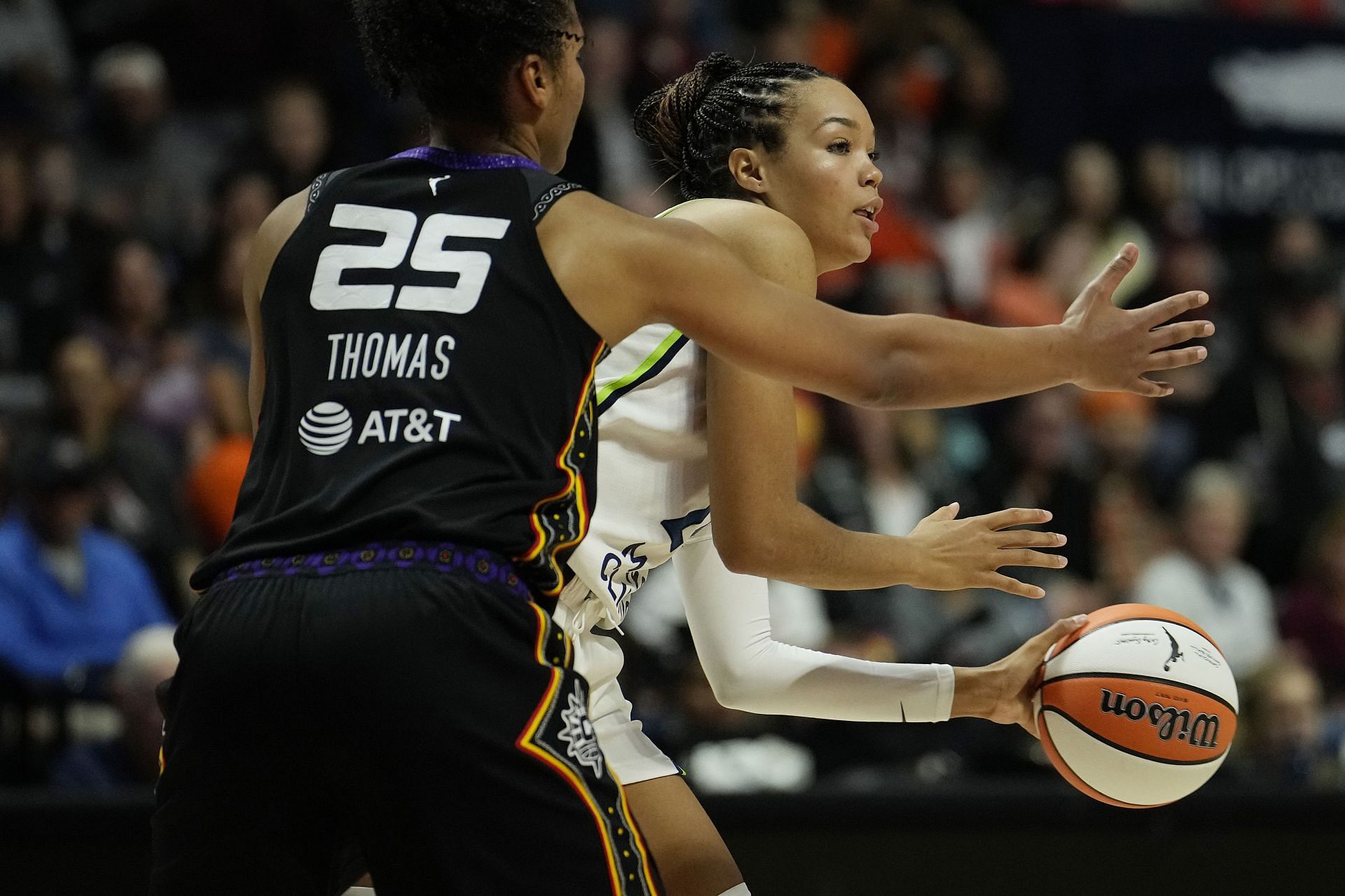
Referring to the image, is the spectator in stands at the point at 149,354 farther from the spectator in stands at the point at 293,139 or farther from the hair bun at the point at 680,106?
the hair bun at the point at 680,106

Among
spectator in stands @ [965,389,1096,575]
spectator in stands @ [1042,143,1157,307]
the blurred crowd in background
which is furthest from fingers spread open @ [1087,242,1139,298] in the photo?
spectator in stands @ [1042,143,1157,307]

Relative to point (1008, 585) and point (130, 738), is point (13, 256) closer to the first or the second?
point (130, 738)

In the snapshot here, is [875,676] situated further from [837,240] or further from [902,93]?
[902,93]

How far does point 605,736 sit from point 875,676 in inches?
22.0

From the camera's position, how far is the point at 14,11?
7.85 metres

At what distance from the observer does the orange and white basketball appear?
3156 mm

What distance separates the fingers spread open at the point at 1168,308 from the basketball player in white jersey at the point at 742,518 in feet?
0.15

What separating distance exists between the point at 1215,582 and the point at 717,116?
4.97 m

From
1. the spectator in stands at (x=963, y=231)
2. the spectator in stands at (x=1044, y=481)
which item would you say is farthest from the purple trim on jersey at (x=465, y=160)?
the spectator in stands at (x=963, y=231)

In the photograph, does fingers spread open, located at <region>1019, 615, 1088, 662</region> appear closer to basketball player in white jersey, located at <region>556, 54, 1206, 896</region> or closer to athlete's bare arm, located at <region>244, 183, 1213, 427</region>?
basketball player in white jersey, located at <region>556, 54, 1206, 896</region>

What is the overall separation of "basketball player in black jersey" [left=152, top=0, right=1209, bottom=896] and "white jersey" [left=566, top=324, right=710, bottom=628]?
1.94ft

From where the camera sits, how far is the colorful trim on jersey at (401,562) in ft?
7.13

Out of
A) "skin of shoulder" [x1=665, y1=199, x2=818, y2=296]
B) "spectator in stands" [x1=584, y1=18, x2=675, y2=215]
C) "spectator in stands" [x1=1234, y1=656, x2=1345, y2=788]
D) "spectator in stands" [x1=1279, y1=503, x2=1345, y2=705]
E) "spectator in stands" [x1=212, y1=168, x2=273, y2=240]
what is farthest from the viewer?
"spectator in stands" [x1=584, y1=18, x2=675, y2=215]

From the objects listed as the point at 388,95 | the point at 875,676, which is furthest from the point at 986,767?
the point at 388,95
